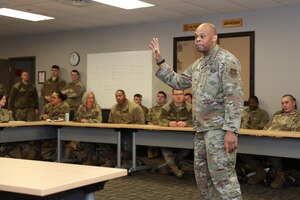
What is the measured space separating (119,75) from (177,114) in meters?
2.83

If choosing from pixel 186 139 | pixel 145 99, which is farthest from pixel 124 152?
pixel 145 99

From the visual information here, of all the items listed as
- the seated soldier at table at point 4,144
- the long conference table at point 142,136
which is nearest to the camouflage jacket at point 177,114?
the long conference table at point 142,136

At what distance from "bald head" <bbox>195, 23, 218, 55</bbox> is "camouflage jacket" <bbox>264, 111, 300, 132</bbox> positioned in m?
3.04

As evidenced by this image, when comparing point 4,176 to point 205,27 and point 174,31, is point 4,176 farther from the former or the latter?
point 174,31

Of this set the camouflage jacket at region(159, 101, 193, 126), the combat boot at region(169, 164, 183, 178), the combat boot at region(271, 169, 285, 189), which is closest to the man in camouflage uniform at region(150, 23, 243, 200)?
the combat boot at region(271, 169, 285, 189)

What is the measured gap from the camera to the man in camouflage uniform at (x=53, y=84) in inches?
353

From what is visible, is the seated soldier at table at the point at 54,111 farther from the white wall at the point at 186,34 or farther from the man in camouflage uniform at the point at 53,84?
the white wall at the point at 186,34

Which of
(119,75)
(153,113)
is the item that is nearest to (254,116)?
(153,113)

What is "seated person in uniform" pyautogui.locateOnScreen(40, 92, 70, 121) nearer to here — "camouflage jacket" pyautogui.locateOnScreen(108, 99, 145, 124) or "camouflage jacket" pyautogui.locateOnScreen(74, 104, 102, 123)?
"camouflage jacket" pyautogui.locateOnScreen(74, 104, 102, 123)

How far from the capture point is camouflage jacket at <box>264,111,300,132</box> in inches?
215

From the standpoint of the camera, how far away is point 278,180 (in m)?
4.97

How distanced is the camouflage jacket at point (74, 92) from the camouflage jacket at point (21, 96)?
0.70 meters

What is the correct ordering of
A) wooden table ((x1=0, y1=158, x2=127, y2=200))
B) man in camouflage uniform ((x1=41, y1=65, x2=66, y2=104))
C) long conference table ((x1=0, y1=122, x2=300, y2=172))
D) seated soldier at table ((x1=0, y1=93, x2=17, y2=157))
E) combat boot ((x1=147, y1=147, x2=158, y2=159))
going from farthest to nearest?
man in camouflage uniform ((x1=41, y1=65, x2=66, y2=104))
combat boot ((x1=147, y1=147, x2=158, y2=159))
seated soldier at table ((x1=0, y1=93, x2=17, y2=157))
long conference table ((x1=0, y1=122, x2=300, y2=172))
wooden table ((x1=0, y1=158, x2=127, y2=200))

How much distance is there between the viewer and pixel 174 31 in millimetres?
7750
